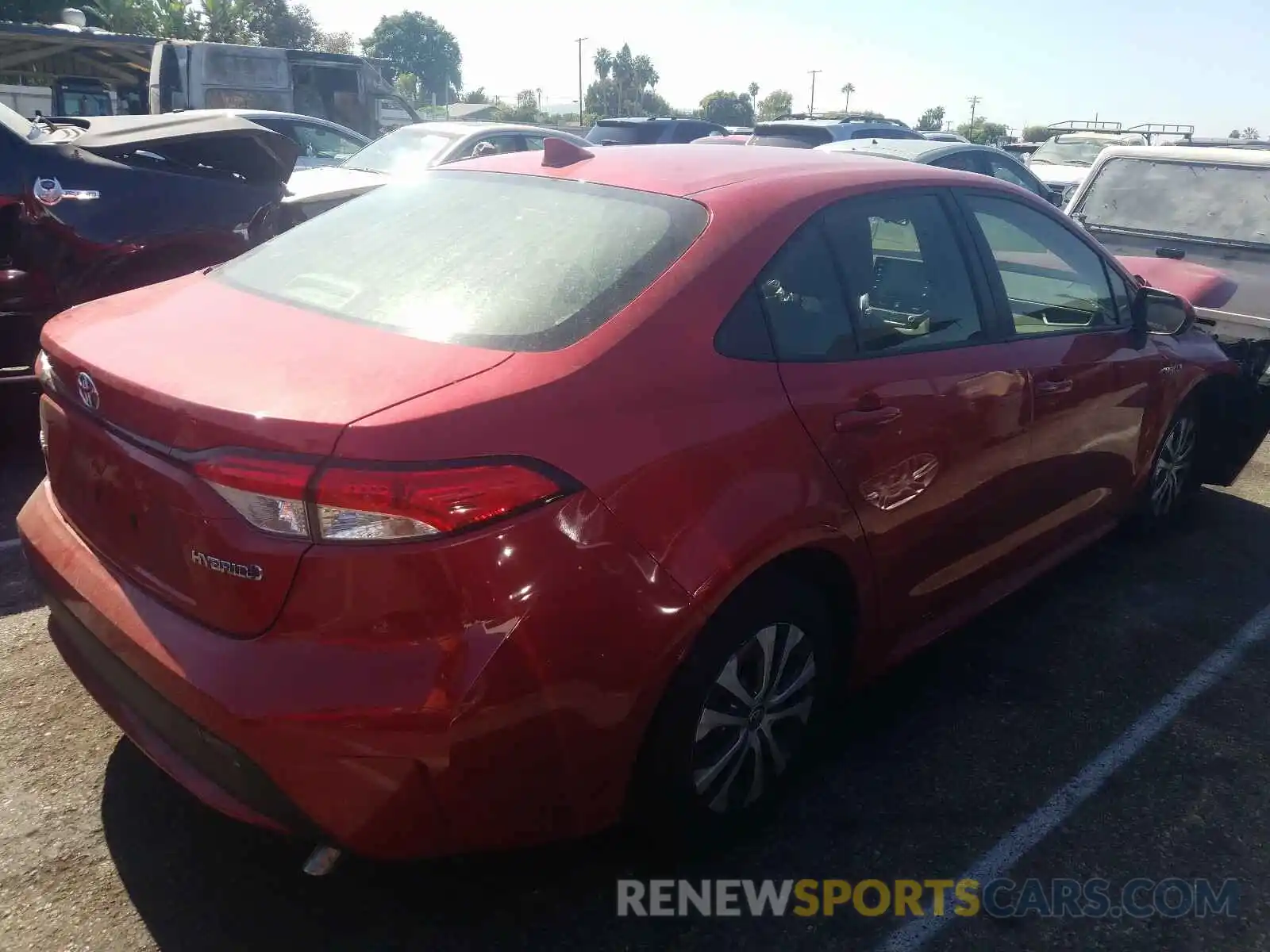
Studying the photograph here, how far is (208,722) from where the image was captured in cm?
196

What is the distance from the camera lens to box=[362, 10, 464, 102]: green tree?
11188 cm

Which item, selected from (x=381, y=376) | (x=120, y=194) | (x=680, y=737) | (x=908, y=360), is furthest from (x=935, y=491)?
(x=120, y=194)

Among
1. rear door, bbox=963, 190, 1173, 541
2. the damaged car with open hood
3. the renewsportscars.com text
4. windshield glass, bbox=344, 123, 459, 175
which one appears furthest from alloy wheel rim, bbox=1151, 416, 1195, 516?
windshield glass, bbox=344, 123, 459, 175

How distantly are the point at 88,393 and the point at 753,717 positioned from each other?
1703 millimetres

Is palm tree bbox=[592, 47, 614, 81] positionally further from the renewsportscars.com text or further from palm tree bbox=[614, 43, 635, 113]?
the renewsportscars.com text

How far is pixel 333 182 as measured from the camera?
8.69 m

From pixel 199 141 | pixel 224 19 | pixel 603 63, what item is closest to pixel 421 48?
pixel 603 63

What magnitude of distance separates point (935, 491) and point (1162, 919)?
119 cm

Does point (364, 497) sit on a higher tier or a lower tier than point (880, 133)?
lower

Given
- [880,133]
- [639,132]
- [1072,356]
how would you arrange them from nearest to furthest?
1. [1072,356]
2. [880,133]
3. [639,132]

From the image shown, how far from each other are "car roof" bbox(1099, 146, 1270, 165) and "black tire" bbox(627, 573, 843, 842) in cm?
558

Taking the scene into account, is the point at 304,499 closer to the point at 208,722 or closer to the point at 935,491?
the point at 208,722

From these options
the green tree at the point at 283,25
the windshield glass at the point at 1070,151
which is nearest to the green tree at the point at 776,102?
the green tree at the point at 283,25

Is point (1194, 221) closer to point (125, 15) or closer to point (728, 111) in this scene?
point (125, 15)
